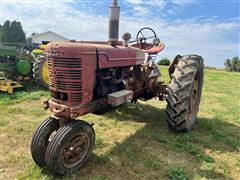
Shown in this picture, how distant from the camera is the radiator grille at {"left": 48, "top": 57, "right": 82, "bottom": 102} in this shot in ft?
10.6

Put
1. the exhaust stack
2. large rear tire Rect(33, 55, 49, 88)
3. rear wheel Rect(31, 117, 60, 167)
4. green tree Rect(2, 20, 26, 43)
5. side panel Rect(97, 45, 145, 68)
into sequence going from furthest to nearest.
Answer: green tree Rect(2, 20, 26, 43)
large rear tire Rect(33, 55, 49, 88)
the exhaust stack
side panel Rect(97, 45, 145, 68)
rear wheel Rect(31, 117, 60, 167)

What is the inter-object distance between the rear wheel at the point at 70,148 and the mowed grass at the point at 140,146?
133 millimetres

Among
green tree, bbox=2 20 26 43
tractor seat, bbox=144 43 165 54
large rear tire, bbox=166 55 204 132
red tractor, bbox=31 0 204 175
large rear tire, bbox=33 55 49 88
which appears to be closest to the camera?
red tractor, bbox=31 0 204 175

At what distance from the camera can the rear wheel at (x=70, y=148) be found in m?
3.04

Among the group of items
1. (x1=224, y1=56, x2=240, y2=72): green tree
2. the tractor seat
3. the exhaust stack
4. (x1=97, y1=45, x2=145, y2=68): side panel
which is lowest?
(x1=224, y1=56, x2=240, y2=72): green tree

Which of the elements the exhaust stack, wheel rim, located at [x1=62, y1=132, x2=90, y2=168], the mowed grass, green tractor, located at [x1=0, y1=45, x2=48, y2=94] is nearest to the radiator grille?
wheel rim, located at [x1=62, y1=132, x2=90, y2=168]

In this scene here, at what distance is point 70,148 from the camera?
3.21 metres

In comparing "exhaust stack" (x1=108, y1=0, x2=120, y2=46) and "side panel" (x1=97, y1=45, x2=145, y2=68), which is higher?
"exhaust stack" (x1=108, y1=0, x2=120, y2=46)

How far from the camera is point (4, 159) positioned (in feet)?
11.8

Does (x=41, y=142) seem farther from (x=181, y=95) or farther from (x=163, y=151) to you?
(x=181, y=95)

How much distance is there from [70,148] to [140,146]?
4.34ft

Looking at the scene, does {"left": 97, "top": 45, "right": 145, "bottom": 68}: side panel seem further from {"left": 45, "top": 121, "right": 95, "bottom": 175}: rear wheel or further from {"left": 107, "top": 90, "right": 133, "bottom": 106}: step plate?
{"left": 45, "top": 121, "right": 95, "bottom": 175}: rear wheel

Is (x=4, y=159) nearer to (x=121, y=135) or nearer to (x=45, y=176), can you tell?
(x=45, y=176)

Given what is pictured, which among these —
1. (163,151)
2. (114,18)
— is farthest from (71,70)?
(163,151)
